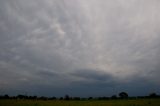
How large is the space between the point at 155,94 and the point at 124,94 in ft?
80.0

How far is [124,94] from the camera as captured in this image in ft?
491

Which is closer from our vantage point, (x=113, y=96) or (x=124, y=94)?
(x=113, y=96)

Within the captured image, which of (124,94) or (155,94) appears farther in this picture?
→ (124,94)

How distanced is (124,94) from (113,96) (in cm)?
2436

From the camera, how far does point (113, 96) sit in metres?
128

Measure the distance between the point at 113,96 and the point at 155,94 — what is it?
26214 millimetres

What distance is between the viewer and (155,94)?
429 ft
